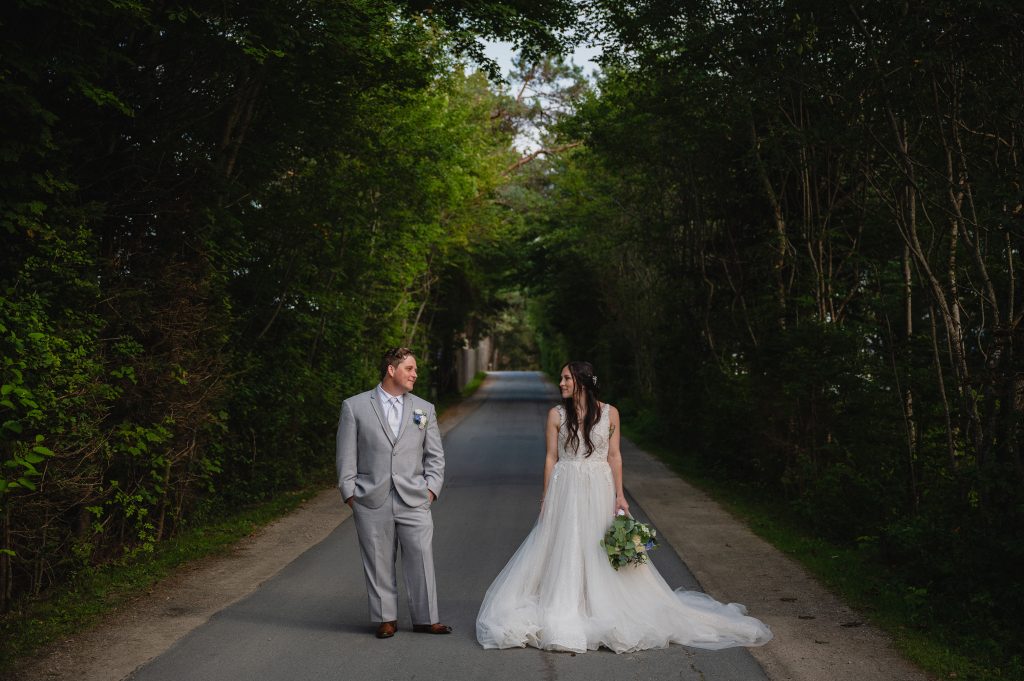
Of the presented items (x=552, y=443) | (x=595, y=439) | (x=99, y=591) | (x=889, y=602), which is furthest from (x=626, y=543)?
(x=99, y=591)

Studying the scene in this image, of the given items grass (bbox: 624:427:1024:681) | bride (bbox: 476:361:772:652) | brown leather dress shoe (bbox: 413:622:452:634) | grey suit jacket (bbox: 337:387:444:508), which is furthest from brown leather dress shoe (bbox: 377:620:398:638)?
grass (bbox: 624:427:1024:681)

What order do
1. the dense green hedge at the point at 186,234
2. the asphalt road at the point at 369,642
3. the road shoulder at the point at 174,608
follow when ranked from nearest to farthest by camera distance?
1. the asphalt road at the point at 369,642
2. the road shoulder at the point at 174,608
3. the dense green hedge at the point at 186,234

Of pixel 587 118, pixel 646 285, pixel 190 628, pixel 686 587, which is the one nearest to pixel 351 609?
pixel 190 628

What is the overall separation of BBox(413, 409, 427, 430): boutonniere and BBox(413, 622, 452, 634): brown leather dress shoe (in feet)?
4.62

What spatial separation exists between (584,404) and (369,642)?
227 cm

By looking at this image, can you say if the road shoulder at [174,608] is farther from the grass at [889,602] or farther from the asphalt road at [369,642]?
the grass at [889,602]

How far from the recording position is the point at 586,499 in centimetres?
749

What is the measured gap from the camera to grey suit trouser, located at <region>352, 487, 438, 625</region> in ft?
22.9

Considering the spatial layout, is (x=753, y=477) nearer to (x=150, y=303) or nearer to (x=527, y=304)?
(x=150, y=303)

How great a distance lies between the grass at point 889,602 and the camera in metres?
6.60

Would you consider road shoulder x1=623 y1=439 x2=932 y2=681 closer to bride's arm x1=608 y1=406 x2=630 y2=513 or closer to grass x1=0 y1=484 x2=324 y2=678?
bride's arm x1=608 y1=406 x2=630 y2=513

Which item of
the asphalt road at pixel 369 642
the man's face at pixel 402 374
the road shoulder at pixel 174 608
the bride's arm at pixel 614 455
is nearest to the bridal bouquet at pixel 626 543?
the bride's arm at pixel 614 455

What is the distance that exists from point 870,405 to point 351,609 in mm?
7194

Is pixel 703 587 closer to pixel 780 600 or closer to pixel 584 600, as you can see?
pixel 780 600
